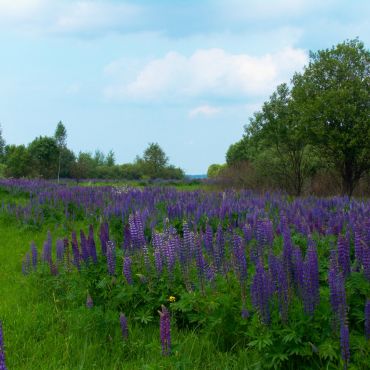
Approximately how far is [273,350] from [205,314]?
96 centimetres

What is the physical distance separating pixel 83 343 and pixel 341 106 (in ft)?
52.9

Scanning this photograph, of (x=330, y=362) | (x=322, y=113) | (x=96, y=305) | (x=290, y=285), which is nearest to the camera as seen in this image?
(x=330, y=362)

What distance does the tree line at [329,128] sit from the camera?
60.2ft

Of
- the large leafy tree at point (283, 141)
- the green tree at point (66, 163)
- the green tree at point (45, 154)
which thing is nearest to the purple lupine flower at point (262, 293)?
the large leafy tree at point (283, 141)

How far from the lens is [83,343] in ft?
15.5

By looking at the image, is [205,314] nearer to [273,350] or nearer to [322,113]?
[273,350]

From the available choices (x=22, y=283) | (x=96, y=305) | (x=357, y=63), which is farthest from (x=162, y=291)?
(x=357, y=63)

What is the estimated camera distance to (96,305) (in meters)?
5.57

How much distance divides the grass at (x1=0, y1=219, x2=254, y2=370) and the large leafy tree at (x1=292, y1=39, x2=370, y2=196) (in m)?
14.7

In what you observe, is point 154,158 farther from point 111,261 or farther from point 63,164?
point 111,261

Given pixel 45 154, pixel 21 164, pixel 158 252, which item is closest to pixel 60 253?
pixel 158 252

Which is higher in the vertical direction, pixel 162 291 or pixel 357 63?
pixel 357 63

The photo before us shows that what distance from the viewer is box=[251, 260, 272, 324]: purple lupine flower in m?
3.85

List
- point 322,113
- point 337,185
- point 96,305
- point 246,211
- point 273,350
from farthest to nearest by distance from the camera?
1. point 337,185
2. point 322,113
3. point 246,211
4. point 96,305
5. point 273,350
